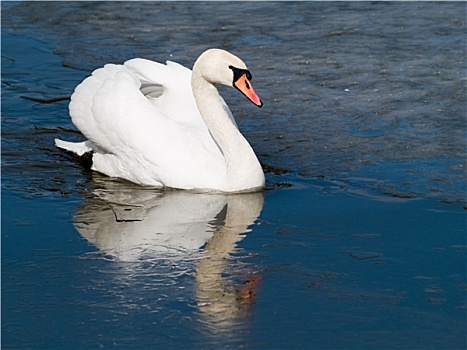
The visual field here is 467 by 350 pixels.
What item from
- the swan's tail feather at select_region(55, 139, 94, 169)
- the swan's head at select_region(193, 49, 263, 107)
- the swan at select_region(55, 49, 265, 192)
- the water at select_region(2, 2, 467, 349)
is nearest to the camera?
the water at select_region(2, 2, 467, 349)

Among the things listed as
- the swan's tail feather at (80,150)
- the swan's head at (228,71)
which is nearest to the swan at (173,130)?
the swan's head at (228,71)

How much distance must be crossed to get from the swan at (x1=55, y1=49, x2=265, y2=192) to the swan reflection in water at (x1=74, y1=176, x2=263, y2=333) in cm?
12

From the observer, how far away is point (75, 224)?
6.71 meters

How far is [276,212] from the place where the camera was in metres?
6.88

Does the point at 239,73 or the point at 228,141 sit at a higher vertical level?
the point at 239,73

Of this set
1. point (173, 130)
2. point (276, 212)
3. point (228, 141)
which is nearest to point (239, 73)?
point (228, 141)

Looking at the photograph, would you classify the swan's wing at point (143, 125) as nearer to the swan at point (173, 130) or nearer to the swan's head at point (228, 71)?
the swan at point (173, 130)

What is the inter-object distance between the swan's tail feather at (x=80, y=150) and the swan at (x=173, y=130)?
11 centimetres

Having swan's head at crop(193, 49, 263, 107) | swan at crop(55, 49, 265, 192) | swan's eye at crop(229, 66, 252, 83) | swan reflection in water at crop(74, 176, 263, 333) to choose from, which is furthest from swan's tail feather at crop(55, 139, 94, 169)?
swan's eye at crop(229, 66, 252, 83)

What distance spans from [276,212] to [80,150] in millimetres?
2126

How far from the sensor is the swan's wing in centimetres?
740

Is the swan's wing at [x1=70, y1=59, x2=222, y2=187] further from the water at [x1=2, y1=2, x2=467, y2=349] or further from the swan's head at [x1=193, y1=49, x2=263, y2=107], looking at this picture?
the swan's head at [x1=193, y1=49, x2=263, y2=107]

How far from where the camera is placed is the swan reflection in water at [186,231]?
5453 mm

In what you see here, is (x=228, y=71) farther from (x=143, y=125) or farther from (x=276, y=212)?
(x=276, y=212)
